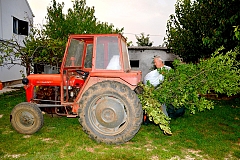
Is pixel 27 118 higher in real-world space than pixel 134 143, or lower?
higher

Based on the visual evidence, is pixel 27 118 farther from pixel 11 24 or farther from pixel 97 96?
A: pixel 11 24

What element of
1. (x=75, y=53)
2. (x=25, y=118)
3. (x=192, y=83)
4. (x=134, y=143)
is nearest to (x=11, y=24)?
(x=75, y=53)

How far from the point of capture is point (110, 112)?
13.5ft

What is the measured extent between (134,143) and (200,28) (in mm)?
6701

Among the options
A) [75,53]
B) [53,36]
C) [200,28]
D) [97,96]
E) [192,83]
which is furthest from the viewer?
[53,36]

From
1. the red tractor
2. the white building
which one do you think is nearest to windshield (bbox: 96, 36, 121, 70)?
the red tractor

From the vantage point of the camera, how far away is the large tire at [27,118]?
443 centimetres

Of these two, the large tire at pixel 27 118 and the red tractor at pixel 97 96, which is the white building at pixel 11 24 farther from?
the large tire at pixel 27 118

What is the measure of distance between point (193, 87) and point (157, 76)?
34.4 inches

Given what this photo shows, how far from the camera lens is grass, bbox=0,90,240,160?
3668 millimetres

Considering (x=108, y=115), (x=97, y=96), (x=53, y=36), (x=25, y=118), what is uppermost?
(x=53, y=36)

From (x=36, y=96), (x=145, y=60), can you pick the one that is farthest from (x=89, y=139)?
(x=145, y=60)

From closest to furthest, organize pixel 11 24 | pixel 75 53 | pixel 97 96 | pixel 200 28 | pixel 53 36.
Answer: pixel 97 96
pixel 75 53
pixel 200 28
pixel 53 36
pixel 11 24

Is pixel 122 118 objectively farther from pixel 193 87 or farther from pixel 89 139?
pixel 193 87
